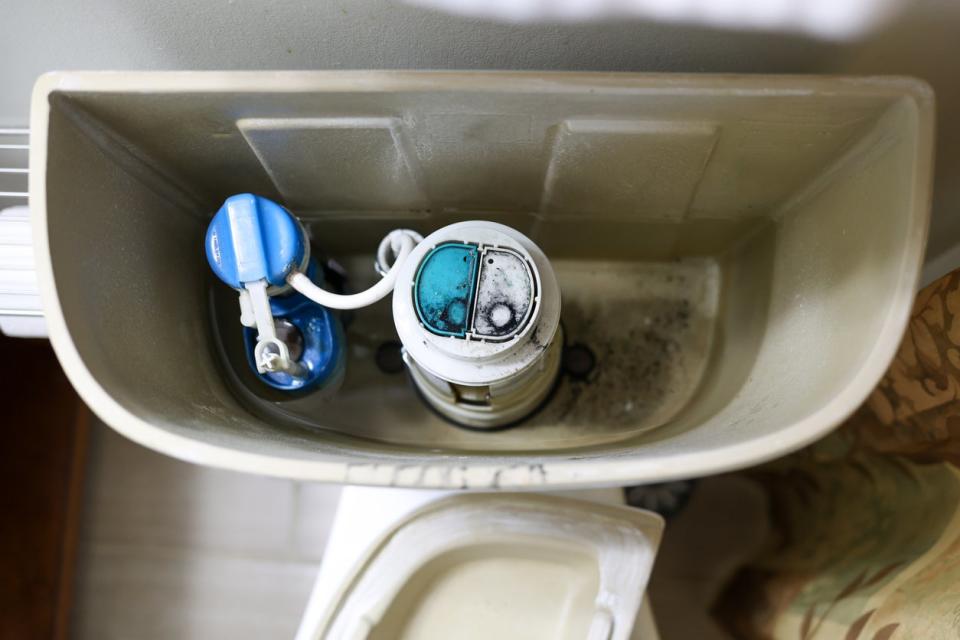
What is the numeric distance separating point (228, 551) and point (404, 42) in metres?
0.87

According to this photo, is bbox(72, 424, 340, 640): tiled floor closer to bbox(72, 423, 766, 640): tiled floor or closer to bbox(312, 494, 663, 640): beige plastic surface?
bbox(72, 423, 766, 640): tiled floor

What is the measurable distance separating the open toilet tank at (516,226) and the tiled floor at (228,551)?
16.4 inches

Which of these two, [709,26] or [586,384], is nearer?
[709,26]

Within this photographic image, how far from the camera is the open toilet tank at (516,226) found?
47 cm

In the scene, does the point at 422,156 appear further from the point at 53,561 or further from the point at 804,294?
the point at 53,561

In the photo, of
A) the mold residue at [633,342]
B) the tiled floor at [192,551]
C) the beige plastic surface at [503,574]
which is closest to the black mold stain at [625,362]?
the mold residue at [633,342]

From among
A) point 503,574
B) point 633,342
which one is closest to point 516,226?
point 633,342

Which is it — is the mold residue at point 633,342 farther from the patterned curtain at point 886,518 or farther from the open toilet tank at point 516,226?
the patterned curtain at point 886,518

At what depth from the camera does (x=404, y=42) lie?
0.60 meters

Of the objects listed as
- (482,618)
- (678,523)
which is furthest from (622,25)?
(678,523)

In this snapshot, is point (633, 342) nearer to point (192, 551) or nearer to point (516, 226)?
point (516, 226)

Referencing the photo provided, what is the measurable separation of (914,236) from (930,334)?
8.0 inches

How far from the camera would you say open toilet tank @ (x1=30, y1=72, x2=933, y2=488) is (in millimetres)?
467

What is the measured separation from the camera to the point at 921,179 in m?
0.46
